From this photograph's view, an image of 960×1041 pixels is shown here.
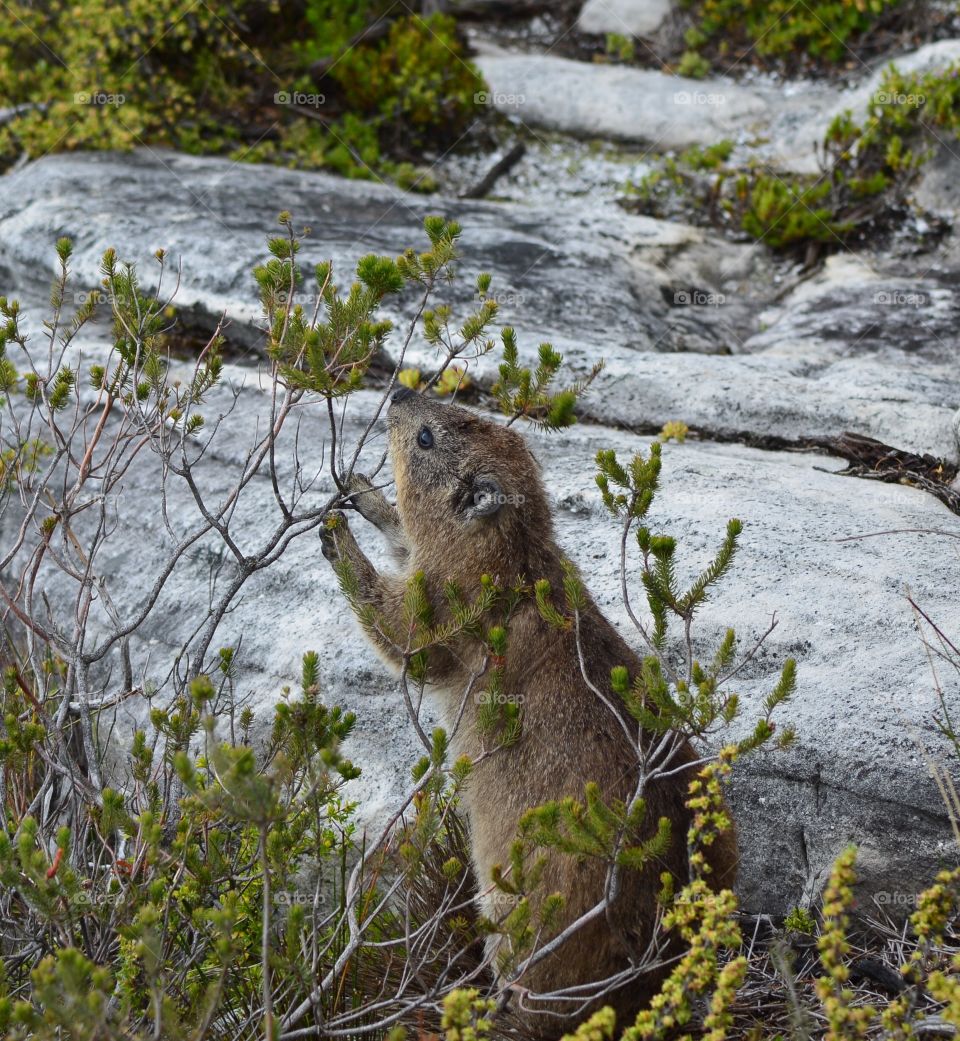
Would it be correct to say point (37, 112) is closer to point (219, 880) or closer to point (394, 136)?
point (394, 136)

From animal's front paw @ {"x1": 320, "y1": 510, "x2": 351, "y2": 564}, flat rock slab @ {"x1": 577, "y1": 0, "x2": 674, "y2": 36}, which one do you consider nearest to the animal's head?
animal's front paw @ {"x1": 320, "y1": 510, "x2": 351, "y2": 564}

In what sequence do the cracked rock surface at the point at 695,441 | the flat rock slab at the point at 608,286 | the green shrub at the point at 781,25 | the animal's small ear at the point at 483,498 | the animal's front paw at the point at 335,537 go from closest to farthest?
1. the cracked rock surface at the point at 695,441
2. the animal's small ear at the point at 483,498
3. the animal's front paw at the point at 335,537
4. the flat rock slab at the point at 608,286
5. the green shrub at the point at 781,25

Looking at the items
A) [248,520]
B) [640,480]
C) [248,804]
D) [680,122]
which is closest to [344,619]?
[248,520]

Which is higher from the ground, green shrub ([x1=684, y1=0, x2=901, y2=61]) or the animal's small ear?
green shrub ([x1=684, y1=0, x2=901, y2=61])

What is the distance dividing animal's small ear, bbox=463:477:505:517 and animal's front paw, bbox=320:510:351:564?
1.80ft

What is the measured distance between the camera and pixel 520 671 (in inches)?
173

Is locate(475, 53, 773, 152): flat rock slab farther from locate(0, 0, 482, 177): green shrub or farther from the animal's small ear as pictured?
the animal's small ear

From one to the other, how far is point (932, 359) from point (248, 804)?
593 centimetres

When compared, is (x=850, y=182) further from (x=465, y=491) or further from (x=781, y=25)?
(x=465, y=491)

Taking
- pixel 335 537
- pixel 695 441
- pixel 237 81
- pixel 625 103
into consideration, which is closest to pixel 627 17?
pixel 625 103

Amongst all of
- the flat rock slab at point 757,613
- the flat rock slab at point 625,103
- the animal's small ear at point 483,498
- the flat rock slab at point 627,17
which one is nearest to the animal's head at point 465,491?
the animal's small ear at point 483,498

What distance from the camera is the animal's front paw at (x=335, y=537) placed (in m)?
4.83

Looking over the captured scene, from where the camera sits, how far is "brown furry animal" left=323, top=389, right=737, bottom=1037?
12.5 ft

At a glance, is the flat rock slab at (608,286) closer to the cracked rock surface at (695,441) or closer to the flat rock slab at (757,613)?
the cracked rock surface at (695,441)
